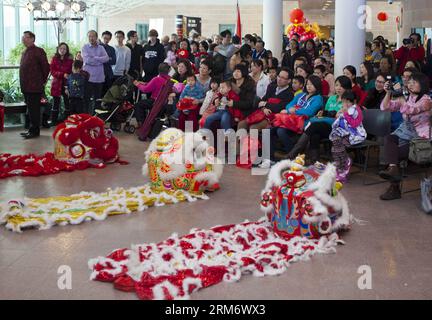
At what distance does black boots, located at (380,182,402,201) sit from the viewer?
6.36 meters

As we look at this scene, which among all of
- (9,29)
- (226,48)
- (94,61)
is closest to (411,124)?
(226,48)

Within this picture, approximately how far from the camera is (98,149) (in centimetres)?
806

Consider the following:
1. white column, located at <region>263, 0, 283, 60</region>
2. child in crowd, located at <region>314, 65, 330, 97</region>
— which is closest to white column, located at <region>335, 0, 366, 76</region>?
child in crowd, located at <region>314, 65, 330, 97</region>

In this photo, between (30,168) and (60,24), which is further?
(60,24)

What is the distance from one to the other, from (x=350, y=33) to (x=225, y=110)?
2.15m

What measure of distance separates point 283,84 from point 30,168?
3.26m

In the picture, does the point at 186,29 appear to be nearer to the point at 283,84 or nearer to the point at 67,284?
the point at 283,84

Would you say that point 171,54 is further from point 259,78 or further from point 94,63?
point 259,78

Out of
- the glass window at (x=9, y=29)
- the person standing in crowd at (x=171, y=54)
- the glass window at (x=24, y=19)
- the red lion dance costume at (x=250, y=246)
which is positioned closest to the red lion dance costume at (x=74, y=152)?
the red lion dance costume at (x=250, y=246)

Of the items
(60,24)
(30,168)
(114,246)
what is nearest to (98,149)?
(30,168)

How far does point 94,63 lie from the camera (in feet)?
37.1

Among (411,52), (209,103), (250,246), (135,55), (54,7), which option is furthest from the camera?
(54,7)

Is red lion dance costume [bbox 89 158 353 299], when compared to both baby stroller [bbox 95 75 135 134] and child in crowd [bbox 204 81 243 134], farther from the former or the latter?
baby stroller [bbox 95 75 135 134]
